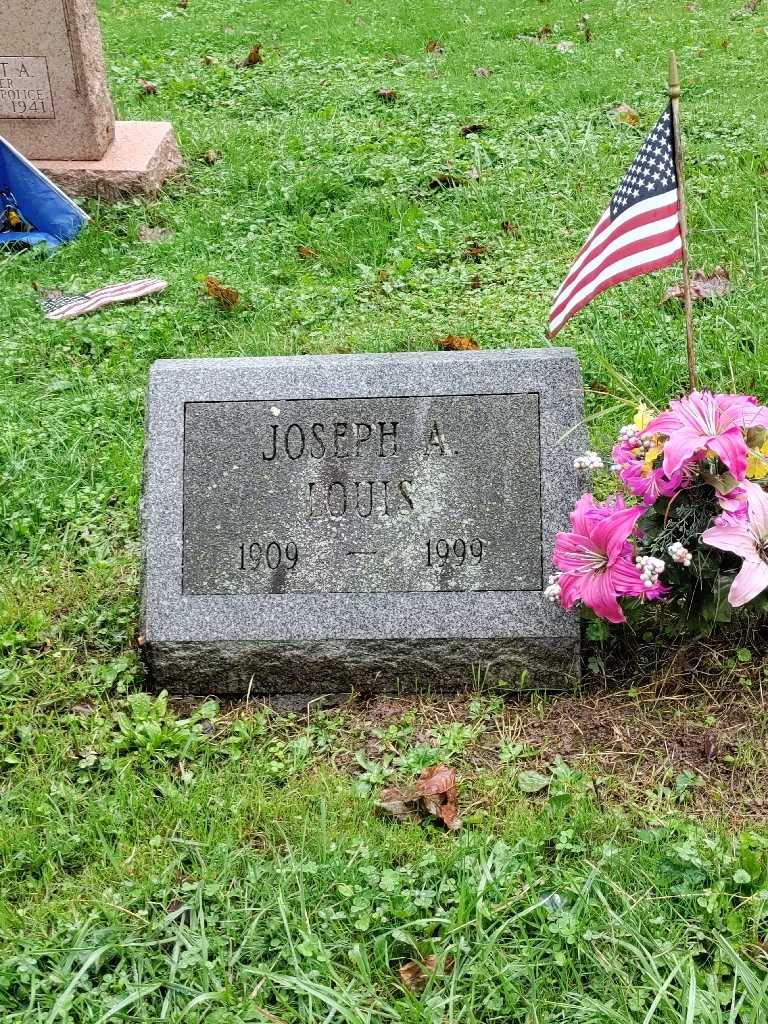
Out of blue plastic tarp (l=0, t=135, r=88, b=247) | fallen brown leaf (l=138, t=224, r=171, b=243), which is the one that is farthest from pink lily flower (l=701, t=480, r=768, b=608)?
blue plastic tarp (l=0, t=135, r=88, b=247)

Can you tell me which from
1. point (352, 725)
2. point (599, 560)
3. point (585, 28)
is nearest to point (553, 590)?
point (599, 560)

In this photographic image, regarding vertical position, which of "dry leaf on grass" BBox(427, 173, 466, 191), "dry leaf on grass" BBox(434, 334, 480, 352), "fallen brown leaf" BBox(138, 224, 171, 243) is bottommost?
"dry leaf on grass" BBox(434, 334, 480, 352)

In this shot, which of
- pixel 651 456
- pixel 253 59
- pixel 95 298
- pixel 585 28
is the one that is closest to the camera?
pixel 651 456

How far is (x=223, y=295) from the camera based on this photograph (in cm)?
493

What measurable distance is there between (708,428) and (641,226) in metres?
0.54

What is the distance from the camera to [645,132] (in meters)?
6.35

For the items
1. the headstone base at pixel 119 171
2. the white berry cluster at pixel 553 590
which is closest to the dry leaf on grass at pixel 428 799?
the white berry cluster at pixel 553 590

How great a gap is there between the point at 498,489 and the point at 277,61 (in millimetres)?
6425

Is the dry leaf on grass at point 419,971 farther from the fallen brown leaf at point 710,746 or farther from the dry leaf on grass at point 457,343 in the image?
the dry leaf on grass at point 457,343

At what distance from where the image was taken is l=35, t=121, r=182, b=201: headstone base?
6133mm

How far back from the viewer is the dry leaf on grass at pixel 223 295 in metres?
4.93

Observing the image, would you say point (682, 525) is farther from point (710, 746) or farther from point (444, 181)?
point (444, 181)

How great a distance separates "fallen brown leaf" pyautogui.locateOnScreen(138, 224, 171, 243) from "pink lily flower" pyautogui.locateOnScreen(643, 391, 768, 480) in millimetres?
3965

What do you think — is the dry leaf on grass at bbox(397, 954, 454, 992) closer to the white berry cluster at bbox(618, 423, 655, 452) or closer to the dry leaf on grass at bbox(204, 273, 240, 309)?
the white berry cluster at bbox(618, 423, 655, 452)
